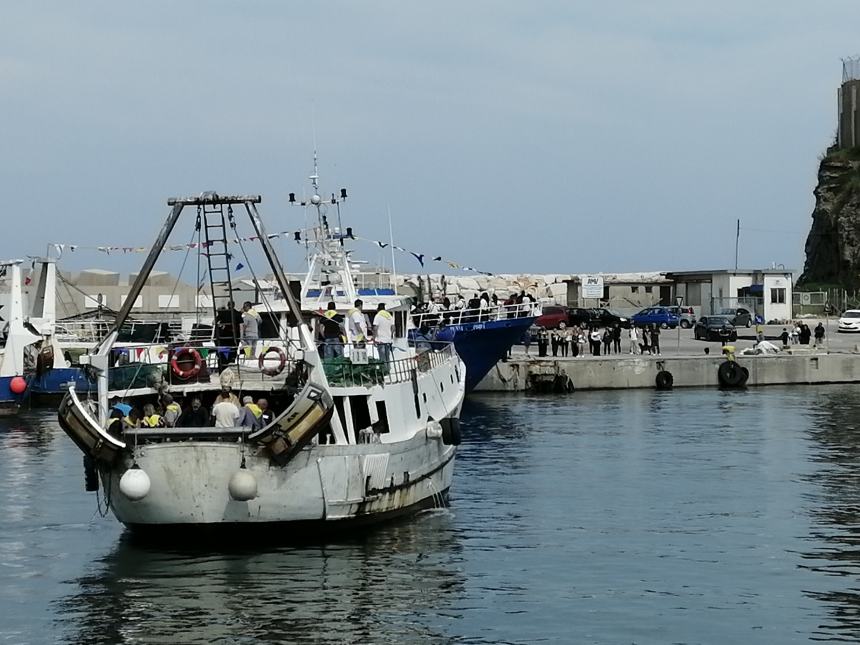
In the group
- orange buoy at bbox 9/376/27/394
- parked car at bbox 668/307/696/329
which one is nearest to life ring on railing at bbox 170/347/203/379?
orange buoy at bbox 9/376/27/394

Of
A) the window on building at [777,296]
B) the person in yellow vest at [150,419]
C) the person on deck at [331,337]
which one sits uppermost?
the window on building at [777,296]

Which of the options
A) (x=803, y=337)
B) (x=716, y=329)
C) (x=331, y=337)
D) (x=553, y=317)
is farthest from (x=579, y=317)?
(x=331, y=337)

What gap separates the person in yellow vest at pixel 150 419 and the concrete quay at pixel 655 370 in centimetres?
4048

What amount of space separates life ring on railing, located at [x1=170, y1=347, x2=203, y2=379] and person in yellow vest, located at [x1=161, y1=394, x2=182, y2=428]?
757 millimetres

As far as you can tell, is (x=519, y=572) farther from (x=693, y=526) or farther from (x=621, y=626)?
(x=693, y=526)

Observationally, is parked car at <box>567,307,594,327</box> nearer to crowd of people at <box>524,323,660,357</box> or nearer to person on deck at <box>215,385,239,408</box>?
crowd of people at <box>524,323,660,357</box>

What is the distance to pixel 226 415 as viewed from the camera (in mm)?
23609

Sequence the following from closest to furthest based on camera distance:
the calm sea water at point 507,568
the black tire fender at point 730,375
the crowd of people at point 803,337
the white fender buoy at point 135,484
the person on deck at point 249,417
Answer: the calm sea water at point 507,568
the white fender buoy at point 135,484
the person on deck at point 249,417
the black tire fender at point 730,375
the crowd of people at point 803,337

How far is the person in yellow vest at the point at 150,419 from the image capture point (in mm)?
24047

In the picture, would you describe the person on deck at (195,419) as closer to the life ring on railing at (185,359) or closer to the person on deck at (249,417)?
the person on deck at (249,417)

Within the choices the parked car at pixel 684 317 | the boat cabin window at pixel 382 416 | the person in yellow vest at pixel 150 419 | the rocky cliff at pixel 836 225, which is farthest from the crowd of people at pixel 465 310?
the rocky cliff at pixel 836 225

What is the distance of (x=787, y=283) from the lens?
93.7m

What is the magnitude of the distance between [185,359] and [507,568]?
21.8 feet

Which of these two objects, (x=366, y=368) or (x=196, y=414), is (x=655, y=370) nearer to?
(x=366, y=368)
